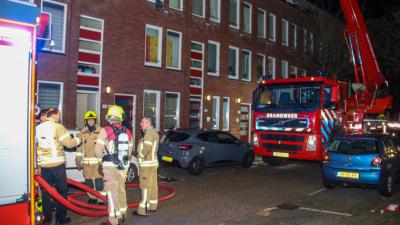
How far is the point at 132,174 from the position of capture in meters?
11.1

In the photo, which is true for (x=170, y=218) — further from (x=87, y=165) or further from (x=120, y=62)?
(x=120, y=62)

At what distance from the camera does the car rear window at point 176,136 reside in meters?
13.2

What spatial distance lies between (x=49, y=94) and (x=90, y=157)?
773 cm

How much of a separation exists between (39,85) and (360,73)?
444 inches

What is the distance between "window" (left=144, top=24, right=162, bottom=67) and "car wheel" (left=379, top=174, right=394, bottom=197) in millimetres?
11509

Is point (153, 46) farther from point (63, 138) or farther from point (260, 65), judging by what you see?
point (63, 138)

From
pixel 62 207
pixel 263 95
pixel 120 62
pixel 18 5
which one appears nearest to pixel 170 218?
pixel 62 207

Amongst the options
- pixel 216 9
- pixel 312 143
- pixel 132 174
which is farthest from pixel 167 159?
pixel 216 9

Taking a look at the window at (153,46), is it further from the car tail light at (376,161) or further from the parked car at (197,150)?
the car tail light at (376,161)

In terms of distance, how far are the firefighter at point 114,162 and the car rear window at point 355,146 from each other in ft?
19.2

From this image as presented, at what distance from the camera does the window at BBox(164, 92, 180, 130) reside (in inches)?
774

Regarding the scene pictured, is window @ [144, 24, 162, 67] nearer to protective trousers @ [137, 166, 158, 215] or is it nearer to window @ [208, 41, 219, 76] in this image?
window @ [208, 41, 219, 76]

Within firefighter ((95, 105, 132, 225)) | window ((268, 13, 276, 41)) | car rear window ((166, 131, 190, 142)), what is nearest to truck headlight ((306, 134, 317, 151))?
car rear window ((166, 131, 190, 142))

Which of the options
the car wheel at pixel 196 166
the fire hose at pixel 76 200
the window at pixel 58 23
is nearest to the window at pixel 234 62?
the window at pixel 58 23
